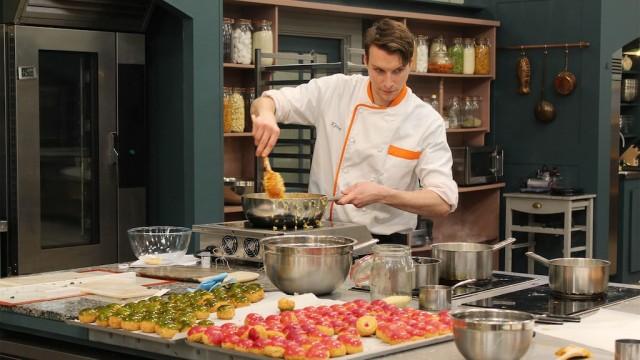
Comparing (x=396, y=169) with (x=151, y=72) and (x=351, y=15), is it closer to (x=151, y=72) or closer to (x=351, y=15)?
(x=151, y=72)

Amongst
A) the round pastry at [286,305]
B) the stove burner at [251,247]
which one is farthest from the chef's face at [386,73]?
the round pastry at [286,305]

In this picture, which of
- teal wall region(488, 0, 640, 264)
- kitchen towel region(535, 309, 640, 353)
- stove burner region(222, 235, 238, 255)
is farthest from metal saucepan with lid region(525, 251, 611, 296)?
teal wall region(488, 0, 640, 264)

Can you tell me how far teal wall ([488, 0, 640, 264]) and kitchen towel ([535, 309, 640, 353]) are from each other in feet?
18.0

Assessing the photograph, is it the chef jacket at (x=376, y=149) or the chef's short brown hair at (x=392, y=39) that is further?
the chef jacket at (x=376, y=149)

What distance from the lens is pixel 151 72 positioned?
5.94 m

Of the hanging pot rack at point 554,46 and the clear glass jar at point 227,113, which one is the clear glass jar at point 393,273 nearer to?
the clear glass jar at point 227,113

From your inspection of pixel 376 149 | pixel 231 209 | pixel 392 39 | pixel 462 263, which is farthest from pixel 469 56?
pixel 462 263

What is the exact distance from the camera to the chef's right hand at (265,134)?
11.8ft

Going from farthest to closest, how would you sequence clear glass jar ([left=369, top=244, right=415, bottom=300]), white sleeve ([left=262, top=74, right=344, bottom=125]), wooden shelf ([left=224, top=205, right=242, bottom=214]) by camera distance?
wooden shelf ([left=224, top=205, right=242, bottom=214]) → white sleeve ([left=262, top=74, right=344, bottom=125]) → clear glass jar ([left=369, top=244, right=415, bottom=300])

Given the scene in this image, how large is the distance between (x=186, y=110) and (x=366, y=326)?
3476 mm

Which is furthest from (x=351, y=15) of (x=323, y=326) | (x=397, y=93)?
(x=323, y=326)

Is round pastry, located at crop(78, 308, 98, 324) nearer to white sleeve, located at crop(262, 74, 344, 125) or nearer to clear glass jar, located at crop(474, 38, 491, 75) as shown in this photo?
white sleeve, located at crop(262, 74, 344, 125)

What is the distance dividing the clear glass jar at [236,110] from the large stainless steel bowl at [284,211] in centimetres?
259

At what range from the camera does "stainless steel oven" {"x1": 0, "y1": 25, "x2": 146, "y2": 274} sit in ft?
17.1
